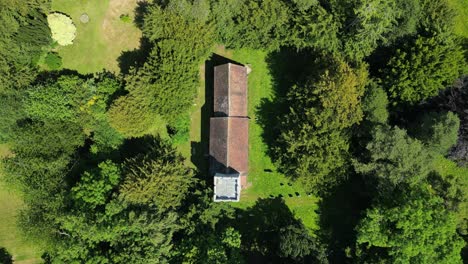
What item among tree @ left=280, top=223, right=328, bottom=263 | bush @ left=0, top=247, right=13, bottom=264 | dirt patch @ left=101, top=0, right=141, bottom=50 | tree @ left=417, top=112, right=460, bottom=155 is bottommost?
bush @ left=0, top=247, right=13, bottom=264

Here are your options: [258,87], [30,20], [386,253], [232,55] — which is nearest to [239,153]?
[258,87]

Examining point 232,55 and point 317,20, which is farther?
point 232,55

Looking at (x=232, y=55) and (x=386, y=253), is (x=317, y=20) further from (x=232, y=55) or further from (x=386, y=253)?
(x=386, y=253)

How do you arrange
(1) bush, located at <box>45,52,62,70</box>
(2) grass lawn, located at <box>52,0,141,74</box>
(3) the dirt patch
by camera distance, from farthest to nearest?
1. (3) the dirt patch
2. (2) grass lawn, located at <box>52,0,141,74</box>
3. (1) bush, located at <box>45,52,62,70</box>

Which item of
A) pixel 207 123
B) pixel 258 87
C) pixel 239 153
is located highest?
pixel 258 87

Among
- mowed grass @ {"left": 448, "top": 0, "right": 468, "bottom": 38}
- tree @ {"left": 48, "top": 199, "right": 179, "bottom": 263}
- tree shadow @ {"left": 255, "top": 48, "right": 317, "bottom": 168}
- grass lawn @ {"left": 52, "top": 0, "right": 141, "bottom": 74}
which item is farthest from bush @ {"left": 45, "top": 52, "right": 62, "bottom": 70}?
mowed grass @ {"left": 448, "top": 0, "right": 468, "bottom": 38}

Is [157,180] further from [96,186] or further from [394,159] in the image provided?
[394,159]

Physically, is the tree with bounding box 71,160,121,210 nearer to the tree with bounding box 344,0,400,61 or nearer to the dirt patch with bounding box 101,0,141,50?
the dirt patch with bounding box 101,0,141,50
